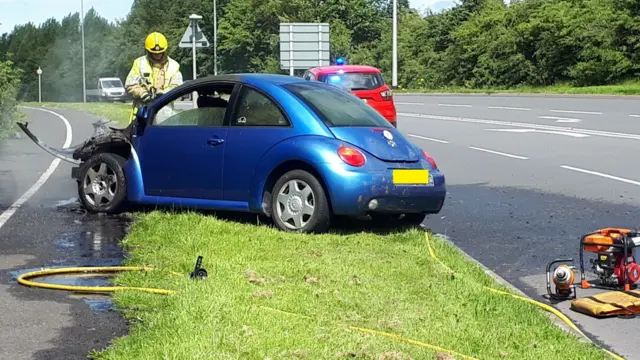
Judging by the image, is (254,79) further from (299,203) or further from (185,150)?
(299,203)

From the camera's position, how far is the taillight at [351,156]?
A: 8.74 metres

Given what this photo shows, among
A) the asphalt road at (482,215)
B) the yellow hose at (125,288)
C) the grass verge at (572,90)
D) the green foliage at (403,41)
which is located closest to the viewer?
the yellow hose at (125,288)

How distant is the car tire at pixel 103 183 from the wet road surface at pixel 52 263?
0.16 metres

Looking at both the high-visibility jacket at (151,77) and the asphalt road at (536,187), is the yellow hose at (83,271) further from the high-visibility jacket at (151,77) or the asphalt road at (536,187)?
the high-visibility jacket at (151,77)

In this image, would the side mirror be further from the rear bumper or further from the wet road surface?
the rear bumper

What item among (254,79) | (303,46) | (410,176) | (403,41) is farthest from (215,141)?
(403,41)

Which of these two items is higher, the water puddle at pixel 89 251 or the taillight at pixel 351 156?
the taillight at pixel 351 156

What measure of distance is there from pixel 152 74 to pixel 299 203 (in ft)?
13.2

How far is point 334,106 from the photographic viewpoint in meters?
9.50

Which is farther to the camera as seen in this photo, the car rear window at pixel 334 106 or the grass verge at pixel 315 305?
the car rear window at pixel 334 106

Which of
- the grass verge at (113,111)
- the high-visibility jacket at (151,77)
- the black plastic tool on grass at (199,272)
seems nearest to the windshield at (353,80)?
the grass verge at (113,111)

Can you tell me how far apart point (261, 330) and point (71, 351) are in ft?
3.27

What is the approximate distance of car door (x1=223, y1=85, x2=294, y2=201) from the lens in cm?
916

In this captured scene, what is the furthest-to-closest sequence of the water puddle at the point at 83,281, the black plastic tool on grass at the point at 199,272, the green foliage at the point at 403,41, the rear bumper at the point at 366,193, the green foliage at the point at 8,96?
the green foliage at the point at 403,41, the green foliage at the point at 8,96, the rear bumper at the point at 366,193, the black plastic tool on grass at the point at 199,272, the water puddle at the point at 83,281
